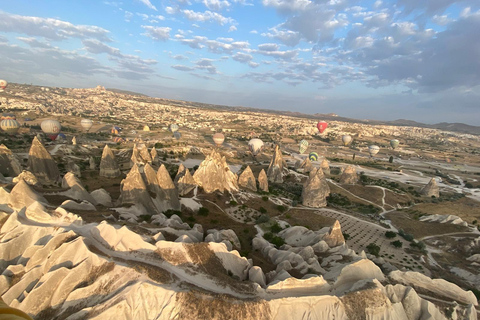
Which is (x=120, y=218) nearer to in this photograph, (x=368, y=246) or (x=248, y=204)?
(x=248, y=204)

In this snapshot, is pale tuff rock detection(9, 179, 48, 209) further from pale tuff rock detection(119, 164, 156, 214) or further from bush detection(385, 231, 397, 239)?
bush detection(385, 231, 397, 239)

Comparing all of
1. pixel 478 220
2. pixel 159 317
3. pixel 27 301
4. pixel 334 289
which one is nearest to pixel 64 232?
pixel 27 301

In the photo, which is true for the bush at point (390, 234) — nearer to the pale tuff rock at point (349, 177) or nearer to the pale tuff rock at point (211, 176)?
the pale tuff rock at point (211, 176)

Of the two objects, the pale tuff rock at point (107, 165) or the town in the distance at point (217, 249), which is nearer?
the town in the distance at point (217, 249)

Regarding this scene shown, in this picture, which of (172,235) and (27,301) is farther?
(172,235)

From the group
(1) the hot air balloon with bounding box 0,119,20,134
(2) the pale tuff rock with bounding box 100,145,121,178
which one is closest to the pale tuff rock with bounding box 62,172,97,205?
(2) the pale tuff rock with bounding box 100,145,121,178

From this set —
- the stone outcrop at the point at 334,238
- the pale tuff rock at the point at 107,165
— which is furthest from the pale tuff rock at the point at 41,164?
the stone outcrop at the point at 334,238
